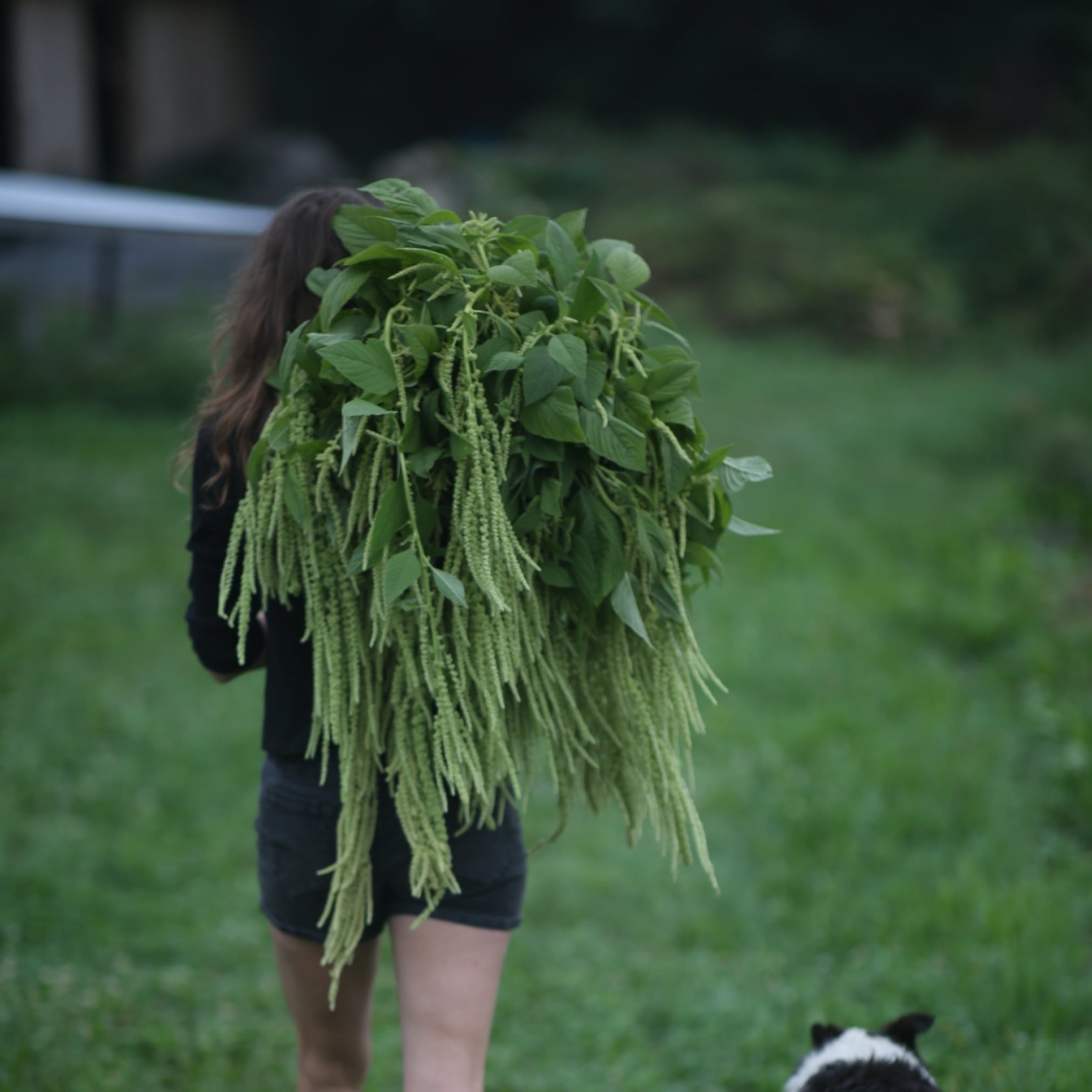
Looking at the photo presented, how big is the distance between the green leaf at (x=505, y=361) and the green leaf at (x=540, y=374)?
17 mm

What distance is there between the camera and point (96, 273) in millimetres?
10188

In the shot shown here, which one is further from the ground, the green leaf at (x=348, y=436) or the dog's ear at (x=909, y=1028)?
the green leaf at (x=348, y=436)

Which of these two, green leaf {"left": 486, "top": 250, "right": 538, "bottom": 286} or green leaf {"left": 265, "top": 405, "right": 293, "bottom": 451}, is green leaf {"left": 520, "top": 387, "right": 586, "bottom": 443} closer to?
green leaf {"left": 486, "top": 250, "right": 538, "bottom": 286}

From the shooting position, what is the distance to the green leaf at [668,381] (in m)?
1.80

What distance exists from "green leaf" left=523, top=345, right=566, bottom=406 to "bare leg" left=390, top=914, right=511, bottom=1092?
901 millimetres

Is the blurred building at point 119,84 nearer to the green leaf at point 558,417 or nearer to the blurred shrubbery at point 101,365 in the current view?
the blurred shrubbery at point 101,365

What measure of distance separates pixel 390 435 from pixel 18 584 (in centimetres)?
506

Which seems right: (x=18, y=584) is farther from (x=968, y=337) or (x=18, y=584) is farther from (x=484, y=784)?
(x=968, y=337)

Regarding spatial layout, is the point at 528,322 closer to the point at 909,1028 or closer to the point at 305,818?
the point at 305,818

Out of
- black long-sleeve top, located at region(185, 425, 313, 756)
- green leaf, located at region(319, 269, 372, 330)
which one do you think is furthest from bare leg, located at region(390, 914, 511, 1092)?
green leaf, located at region(319, 269, 372, 330)

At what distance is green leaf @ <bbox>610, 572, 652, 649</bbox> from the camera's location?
172 cm

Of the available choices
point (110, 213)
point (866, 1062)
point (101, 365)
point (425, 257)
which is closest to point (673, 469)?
point (425, 257)

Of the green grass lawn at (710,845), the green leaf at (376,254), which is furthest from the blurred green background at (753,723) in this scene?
the green leaf at (376,254)

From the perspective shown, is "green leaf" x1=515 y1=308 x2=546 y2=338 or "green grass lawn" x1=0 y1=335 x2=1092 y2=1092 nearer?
"green leaf" x1=515 y1=308 x2=546 y2=338
